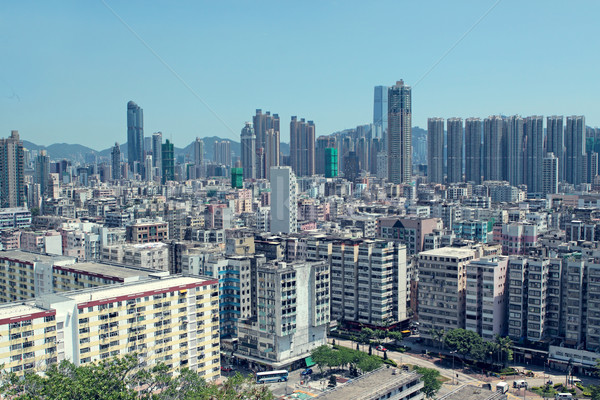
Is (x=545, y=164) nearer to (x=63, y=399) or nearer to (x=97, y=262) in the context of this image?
(x=97, y=262)

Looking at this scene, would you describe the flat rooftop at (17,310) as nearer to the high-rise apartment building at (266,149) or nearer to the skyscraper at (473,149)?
the skyscraper at (473,149)

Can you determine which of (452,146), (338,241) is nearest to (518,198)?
(452,146)

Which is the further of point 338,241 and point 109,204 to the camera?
point 109,204

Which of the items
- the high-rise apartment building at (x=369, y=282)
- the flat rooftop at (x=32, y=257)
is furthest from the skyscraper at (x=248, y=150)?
the flat rooftop at (x=32, y=257)

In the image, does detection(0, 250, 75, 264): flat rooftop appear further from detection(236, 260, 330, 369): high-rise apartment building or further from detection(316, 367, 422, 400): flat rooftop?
detection(316, 367, 422, 400): flat rooftop

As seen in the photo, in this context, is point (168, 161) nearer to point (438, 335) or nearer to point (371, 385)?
point (438, 335)

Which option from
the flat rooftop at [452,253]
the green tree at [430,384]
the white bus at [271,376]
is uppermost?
the flat rooftop at [452,253]
